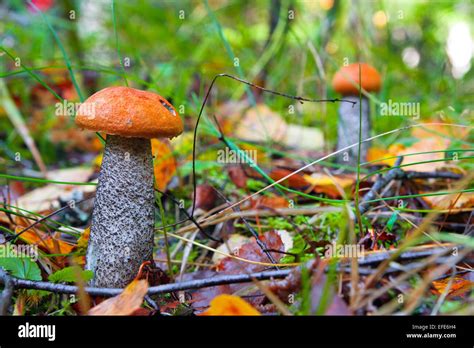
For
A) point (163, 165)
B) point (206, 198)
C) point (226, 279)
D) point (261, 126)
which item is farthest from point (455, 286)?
point (261, 126)

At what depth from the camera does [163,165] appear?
2.27 metres

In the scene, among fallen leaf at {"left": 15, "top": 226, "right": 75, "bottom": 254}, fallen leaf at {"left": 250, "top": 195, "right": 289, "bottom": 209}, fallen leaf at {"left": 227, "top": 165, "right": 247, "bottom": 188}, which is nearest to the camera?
fallen leaf at {"left": 15, "top": 226, "right": 75, "bottom": 254}

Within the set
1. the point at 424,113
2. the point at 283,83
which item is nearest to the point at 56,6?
the point at 283,83

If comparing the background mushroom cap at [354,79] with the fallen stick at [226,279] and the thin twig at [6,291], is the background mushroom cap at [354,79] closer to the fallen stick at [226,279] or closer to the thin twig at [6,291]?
the fallen stick at [226,279]

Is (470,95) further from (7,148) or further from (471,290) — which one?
(7,148)

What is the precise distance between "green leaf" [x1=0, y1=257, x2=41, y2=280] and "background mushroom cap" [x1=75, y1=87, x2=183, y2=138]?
1.52ft

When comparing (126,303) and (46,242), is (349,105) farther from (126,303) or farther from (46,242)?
(126,303)

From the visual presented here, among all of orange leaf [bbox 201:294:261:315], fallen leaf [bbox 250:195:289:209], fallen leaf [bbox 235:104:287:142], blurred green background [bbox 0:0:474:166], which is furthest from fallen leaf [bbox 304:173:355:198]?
orange leaf [bbox 201:294:261:315]

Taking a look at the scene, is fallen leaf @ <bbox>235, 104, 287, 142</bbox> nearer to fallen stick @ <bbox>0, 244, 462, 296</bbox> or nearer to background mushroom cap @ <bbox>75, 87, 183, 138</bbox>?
background mushroom cap @ <bbox>75, 87, 183, 138</bbox>

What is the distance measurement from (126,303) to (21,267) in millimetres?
432

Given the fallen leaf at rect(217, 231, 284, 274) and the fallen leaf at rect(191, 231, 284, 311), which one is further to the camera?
the fallen leaf at rect(217, 231, 284, 274)

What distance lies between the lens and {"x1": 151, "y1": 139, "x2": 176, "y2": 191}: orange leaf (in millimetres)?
2203
